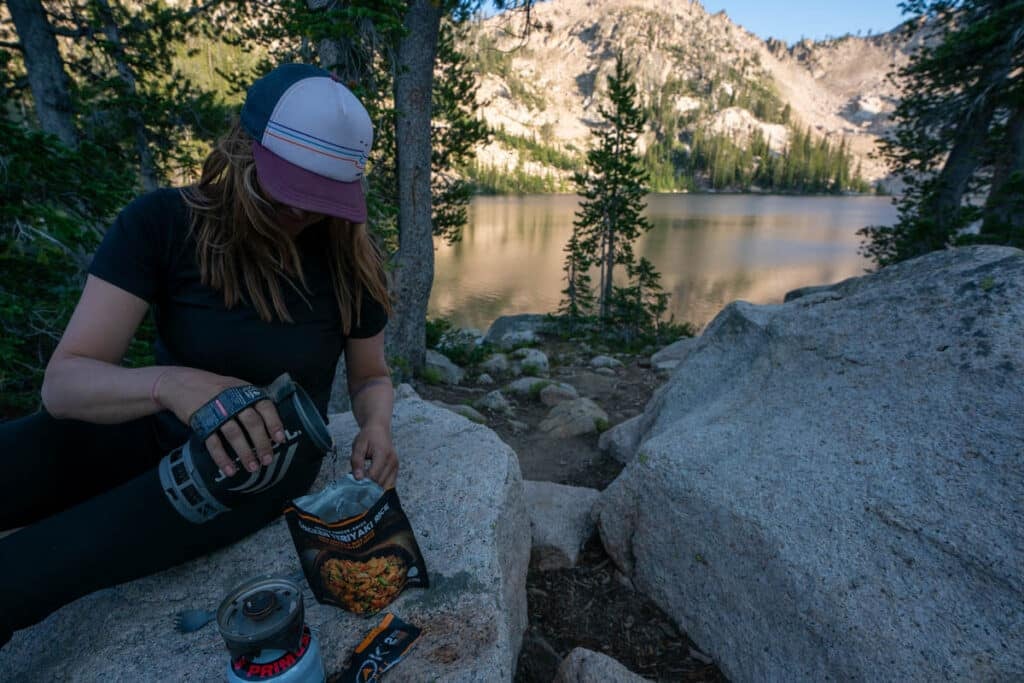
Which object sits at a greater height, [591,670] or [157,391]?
[157,391]

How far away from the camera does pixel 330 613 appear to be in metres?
1.87

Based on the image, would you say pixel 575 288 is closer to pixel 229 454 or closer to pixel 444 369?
pixel 444 369

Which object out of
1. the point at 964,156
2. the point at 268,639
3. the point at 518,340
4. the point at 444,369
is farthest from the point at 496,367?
the point at 964,156

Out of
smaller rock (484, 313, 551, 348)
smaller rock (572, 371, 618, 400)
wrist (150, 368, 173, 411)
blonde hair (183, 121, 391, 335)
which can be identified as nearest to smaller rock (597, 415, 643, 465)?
smaller rock (572, 371, 618, 400)

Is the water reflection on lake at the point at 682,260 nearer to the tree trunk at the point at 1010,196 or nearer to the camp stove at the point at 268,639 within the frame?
the tree trunk at the point at 1010,196

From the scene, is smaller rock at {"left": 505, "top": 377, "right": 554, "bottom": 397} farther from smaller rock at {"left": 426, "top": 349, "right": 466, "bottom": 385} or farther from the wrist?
the wrist

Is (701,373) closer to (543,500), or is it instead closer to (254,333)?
(543,500)

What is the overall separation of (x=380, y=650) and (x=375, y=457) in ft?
2.19

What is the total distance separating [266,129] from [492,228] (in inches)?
2113

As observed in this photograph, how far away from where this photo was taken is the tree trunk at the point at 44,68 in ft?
19.6

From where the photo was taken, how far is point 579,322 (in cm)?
2048

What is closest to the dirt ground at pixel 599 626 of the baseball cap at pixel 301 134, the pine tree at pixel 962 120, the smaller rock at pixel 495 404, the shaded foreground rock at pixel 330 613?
the shaded foreground rock at pixel 330 613

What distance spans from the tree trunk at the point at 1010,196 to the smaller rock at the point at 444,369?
Result: 8869mm

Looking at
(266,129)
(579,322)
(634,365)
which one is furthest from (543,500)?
(579,322)
